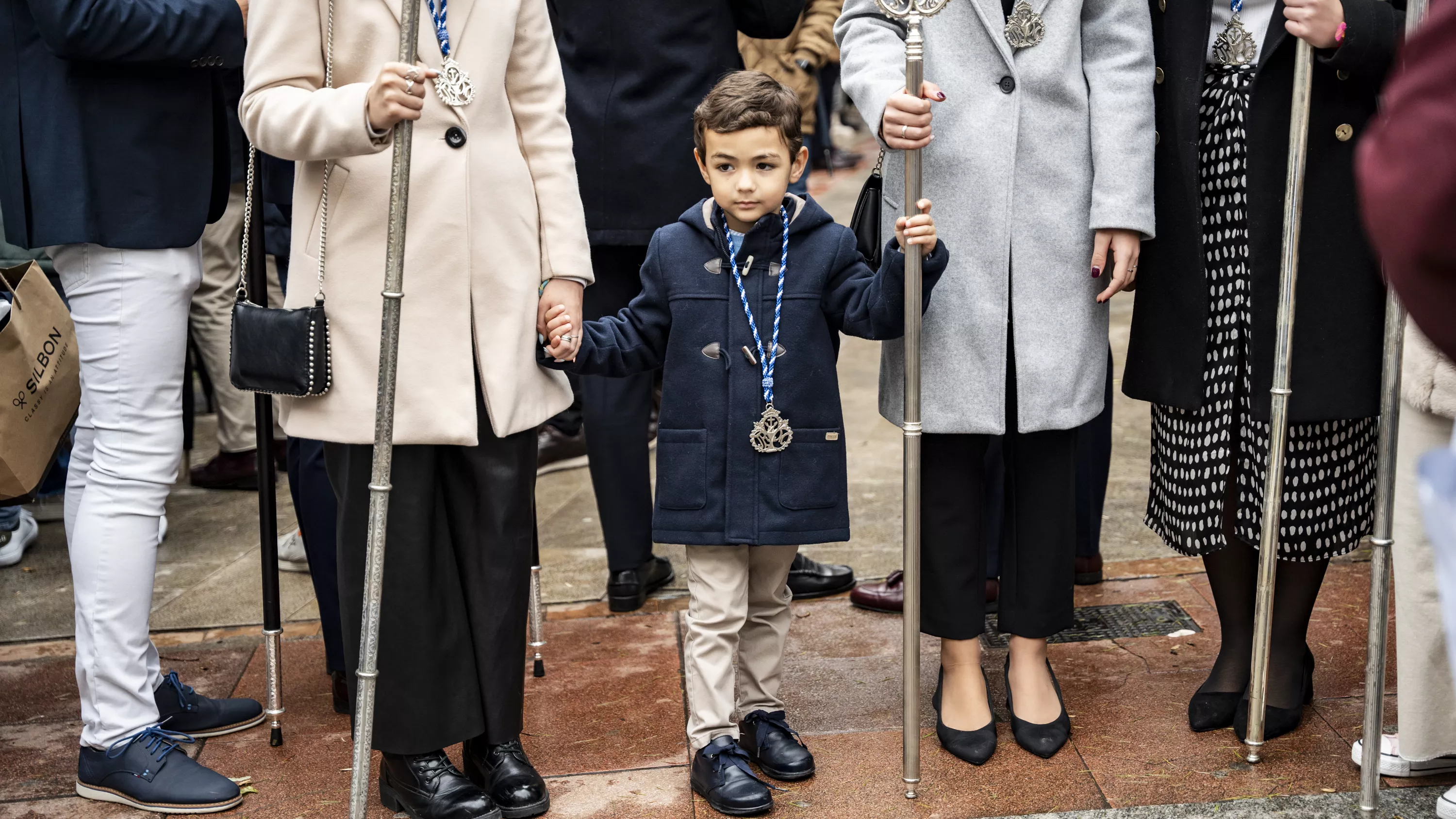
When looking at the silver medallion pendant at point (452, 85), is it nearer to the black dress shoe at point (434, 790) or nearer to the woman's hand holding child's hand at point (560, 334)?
the woman's hand holding child's hand at point (560, 334)

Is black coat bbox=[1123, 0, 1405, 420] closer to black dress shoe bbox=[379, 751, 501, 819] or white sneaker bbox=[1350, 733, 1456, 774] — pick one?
white sneaker bbox=[1350, 733, 1456, 774]

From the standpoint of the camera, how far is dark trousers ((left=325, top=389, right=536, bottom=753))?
2938mm

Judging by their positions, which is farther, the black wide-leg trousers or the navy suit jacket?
the black wide-leg trousers

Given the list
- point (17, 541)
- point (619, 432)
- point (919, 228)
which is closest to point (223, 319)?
point (17, 541)

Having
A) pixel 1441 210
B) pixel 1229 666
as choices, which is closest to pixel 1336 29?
pixel 1229 666

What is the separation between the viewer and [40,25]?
2.93 meters

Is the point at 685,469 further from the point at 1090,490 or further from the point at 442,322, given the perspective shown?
the point at 1090,490

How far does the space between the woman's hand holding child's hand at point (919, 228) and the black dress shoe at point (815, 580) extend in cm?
169

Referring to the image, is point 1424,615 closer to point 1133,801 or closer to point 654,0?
point 1133,801

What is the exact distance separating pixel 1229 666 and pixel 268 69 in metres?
2.44

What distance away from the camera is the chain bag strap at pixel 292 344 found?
9.24ft

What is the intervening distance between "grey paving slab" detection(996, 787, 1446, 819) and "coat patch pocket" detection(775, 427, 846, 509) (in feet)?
Result: 2.53

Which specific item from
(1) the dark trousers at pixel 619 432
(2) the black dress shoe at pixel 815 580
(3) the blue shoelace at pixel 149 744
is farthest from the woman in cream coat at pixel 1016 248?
(3) the blue shoelace at pixel 149 744

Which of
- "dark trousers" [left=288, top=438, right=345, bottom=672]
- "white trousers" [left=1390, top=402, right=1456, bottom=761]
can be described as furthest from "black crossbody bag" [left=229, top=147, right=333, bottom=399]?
"white trousers" [left=1390, top=402, right=1456, bottom=761]
